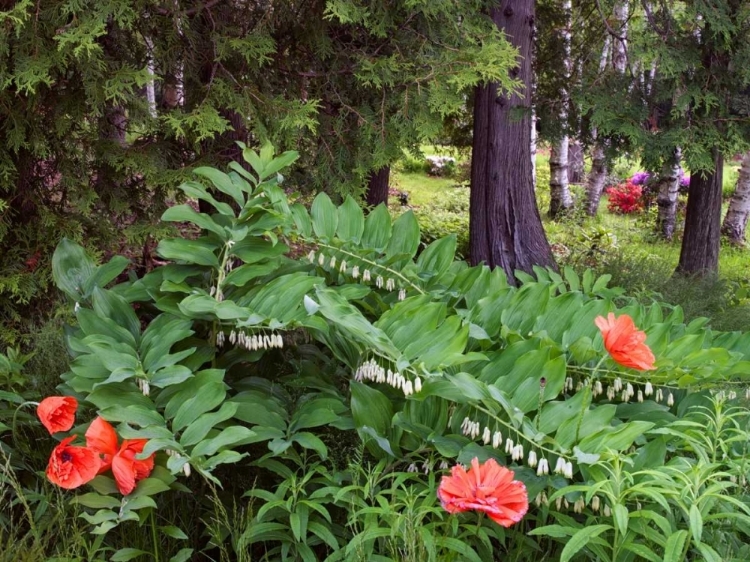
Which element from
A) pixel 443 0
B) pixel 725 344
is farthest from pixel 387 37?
pixel 725 344

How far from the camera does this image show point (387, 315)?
2049 millimetres

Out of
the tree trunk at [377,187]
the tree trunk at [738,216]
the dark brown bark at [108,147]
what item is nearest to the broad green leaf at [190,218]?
the dark brown bark at [108,147]

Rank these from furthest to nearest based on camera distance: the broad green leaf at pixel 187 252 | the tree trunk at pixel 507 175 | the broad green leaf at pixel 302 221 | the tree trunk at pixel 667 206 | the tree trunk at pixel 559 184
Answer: the tree trunk at pixel 559 184 < the tree trunk at pixel 667 206 < the tree trunk at pixel 507 175 < the broad green leaf at pixel 302 221 < the broad green leaf at pixel 187 252

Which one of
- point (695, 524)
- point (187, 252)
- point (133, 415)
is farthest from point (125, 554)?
point (695, 524)

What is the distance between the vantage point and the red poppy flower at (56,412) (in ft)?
5.98

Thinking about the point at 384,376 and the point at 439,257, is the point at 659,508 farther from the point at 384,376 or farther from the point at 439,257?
the point at 439,257

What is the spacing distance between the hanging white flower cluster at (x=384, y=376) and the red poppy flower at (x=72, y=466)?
31.4 inches

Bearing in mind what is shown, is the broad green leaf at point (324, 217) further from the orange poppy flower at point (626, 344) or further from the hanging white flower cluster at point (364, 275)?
the orange poppy flower at point (626, 344)

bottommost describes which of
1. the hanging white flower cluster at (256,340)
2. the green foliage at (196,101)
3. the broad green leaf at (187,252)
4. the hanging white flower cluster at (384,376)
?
the hanging white flower cluster at (384,376)

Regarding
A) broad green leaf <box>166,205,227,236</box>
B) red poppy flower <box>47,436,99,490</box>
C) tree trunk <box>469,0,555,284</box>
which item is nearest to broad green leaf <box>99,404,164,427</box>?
red poppy flower <box>47,436,99,490</box>

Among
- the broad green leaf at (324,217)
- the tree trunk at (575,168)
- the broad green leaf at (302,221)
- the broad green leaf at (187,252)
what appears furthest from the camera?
the tree trunk at (575,168)

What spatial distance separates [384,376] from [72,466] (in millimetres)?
899

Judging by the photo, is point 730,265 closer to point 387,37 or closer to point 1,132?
point 387,37

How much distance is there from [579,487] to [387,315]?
2.54ft
